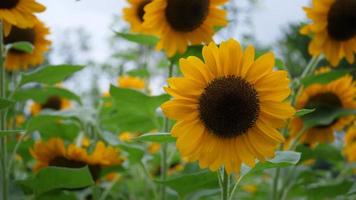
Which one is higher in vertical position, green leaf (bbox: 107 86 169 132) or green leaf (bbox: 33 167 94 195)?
green leaf (bbox: 107 86 169 132)

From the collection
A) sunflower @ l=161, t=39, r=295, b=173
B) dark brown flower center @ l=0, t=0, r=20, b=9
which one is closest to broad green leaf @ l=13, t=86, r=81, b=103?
dark brown flower center @ l=0, t=0, r=20, b=9

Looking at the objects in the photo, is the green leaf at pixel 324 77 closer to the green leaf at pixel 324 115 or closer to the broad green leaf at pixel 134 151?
the green leaf at pixel 324 115

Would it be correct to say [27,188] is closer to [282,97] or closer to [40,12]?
[40,12]

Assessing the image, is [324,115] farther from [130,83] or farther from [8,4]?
[130,83]

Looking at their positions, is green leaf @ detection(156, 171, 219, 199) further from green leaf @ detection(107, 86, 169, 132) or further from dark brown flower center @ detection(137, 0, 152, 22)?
dark brown flower center @ detection(137, 0, 152, 22)

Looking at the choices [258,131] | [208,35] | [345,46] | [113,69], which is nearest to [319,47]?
[345,46]

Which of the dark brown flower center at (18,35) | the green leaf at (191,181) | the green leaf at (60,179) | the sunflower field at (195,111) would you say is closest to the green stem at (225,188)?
the sunflower field at (195,111)

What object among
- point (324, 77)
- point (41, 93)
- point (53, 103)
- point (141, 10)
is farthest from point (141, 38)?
point (53, 103)
